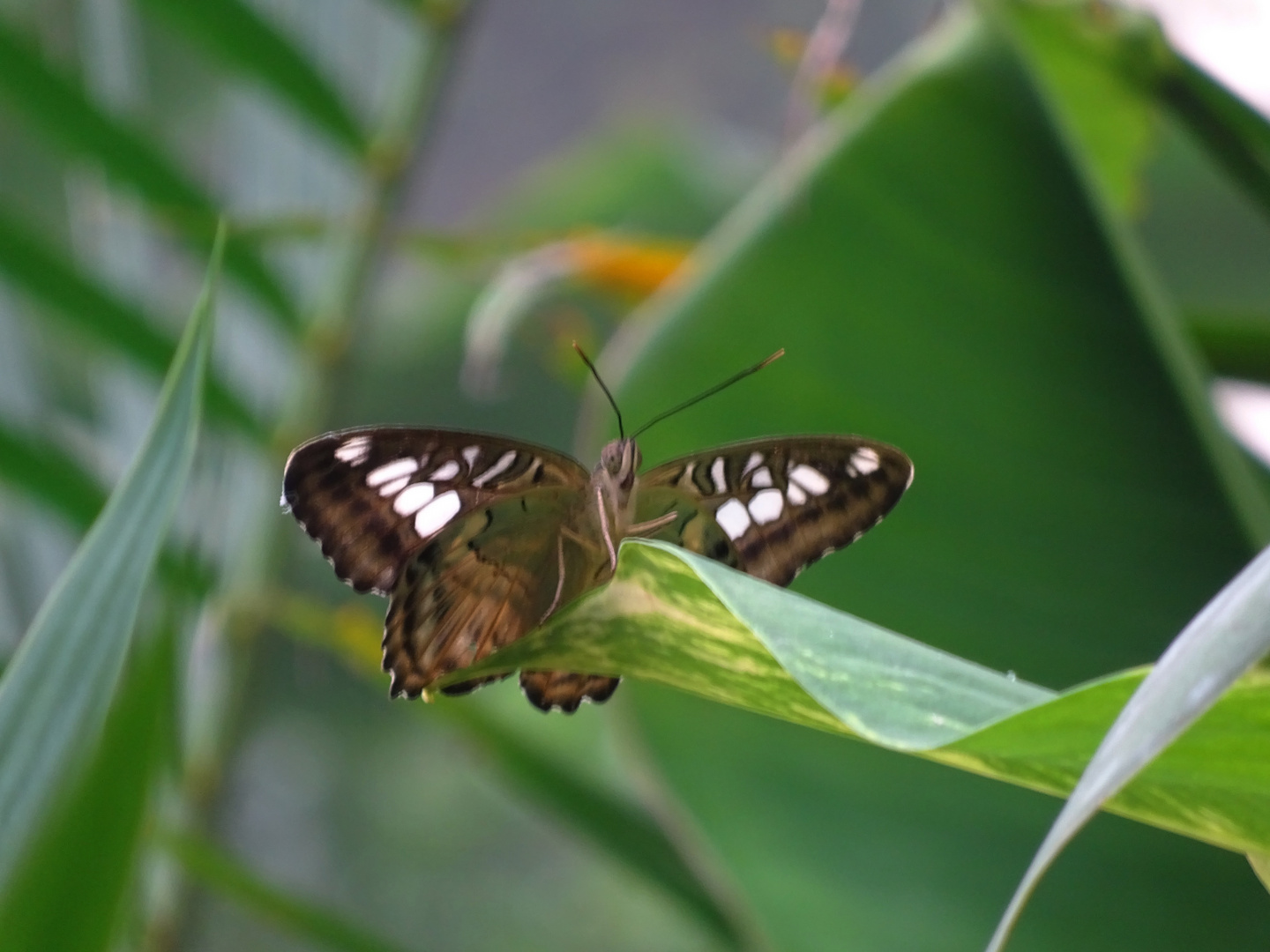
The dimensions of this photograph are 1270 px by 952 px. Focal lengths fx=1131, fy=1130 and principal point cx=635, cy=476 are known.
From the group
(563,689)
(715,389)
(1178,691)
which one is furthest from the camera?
(715,389)

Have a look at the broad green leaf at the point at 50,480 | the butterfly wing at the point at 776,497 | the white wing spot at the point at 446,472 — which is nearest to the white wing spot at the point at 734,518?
the butterfly wing at the point at 776,497

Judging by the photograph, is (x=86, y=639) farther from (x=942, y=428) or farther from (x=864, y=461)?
(x=942, y=428)

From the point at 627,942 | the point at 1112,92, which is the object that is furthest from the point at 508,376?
the point at 1112,92

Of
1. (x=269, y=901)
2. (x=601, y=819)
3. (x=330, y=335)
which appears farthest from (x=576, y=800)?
(x=330, y=335)

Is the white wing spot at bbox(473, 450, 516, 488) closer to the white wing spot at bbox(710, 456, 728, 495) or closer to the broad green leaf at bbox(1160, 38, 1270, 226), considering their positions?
the white wing spot at bbox(710, 456, 728, 495)

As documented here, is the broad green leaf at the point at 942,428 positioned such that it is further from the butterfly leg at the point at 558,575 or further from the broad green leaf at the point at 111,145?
the broad green leaf at the point at 111,145

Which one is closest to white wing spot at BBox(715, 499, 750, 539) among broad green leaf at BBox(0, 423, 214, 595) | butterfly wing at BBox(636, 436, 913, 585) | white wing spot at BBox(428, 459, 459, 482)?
butterfly wing at BBox(636, 436, 913, 585)

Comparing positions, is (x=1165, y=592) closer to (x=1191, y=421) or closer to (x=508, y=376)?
(x=1191, y=421)
